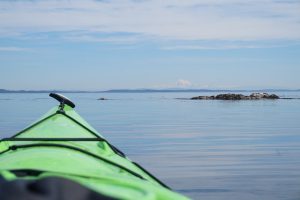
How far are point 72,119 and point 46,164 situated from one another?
8.35 ft

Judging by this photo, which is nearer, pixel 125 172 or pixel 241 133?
pixel 125 172

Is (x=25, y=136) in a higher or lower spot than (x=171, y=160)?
higher

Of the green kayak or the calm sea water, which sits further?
the calm sea water

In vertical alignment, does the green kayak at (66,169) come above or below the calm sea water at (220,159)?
above

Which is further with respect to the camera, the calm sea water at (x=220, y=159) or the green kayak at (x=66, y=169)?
the calm sea water at (x=220, y=159)

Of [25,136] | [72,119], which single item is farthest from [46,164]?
[72,119]

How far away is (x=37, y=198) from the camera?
1.60m

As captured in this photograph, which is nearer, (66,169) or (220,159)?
(66,169)

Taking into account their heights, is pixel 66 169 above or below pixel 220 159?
above

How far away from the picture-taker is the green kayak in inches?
65.2

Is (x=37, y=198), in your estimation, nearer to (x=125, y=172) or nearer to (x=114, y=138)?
(x=125, y=172)

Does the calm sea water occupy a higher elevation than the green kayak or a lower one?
lower

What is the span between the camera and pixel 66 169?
2.67 meters

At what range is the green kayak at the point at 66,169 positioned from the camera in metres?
1.66
